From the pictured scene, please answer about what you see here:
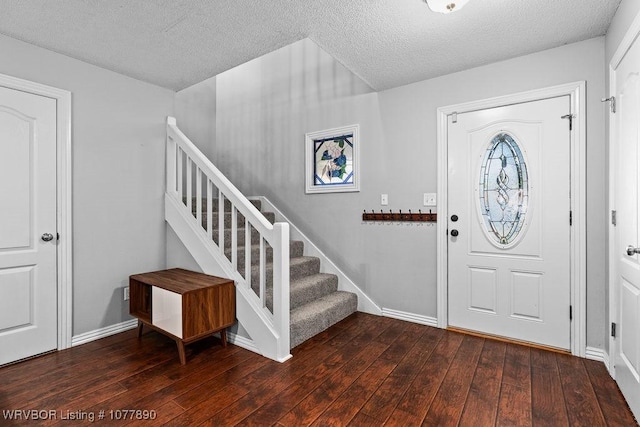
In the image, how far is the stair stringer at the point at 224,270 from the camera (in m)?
2.39

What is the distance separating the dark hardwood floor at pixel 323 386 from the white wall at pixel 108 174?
53 centimetres

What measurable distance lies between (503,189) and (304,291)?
1.96 m

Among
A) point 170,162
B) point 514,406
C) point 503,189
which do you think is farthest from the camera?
point 170,162

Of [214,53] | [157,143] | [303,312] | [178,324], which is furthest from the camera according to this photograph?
[157,143]

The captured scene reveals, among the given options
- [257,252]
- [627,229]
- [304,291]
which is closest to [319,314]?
[304,291]

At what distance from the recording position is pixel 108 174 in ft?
9.36

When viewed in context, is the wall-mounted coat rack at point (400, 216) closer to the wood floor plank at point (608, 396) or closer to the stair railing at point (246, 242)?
the stair railing at point (246, 242)

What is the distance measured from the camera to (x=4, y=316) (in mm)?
2293

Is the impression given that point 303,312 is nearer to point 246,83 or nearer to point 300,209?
point 300,209

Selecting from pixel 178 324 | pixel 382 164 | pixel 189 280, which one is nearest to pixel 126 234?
pixel 189 280

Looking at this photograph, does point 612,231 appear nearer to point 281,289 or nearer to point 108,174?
point 281,289

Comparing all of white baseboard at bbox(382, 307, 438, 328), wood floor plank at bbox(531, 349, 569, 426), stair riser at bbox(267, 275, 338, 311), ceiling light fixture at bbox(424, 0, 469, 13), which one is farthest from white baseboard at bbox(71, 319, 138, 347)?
ceiling light fixture at bbox(424, 0, 469, 13)

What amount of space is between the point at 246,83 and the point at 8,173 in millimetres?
2876

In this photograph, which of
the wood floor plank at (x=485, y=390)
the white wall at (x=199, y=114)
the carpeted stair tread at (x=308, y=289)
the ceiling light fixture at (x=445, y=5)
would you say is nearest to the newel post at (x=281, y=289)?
the carpeted stair tread at (x=308, y=289)
